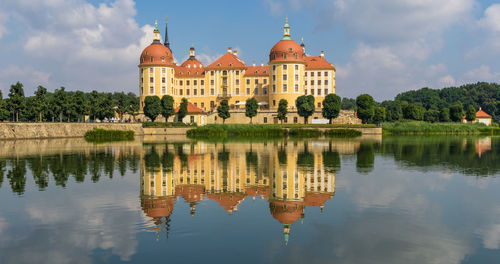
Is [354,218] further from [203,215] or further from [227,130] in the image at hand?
[227,130]

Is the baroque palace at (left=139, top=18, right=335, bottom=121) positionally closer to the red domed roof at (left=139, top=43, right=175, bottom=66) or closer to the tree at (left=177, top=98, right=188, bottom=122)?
the red domed roof at (left=139, top=43, right=175, bottom=66)

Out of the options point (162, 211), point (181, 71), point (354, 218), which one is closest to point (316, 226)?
point (354, 218)

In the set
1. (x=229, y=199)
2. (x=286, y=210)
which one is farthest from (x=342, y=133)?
(x=286, y=210)

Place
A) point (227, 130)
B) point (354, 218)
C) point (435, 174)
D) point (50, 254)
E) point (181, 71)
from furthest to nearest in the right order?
point (181, 71), point (227, 130), point (435, 174), point (354, 218), point (50, 254)

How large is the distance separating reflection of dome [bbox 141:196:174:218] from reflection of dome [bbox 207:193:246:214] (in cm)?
160

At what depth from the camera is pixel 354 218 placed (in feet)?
41.0

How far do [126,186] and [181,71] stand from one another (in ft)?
268

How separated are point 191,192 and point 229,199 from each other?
6.21 ft

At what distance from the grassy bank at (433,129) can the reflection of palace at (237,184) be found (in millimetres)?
55251

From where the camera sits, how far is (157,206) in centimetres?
1418

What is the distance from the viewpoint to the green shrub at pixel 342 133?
68.1m

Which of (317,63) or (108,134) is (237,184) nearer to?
(108,134)

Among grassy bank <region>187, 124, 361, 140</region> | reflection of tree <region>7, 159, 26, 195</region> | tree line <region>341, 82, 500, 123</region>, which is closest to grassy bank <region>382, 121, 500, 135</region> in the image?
tree line <region>341, 82, 500, 123</region>

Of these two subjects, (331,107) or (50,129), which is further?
(331,107)
